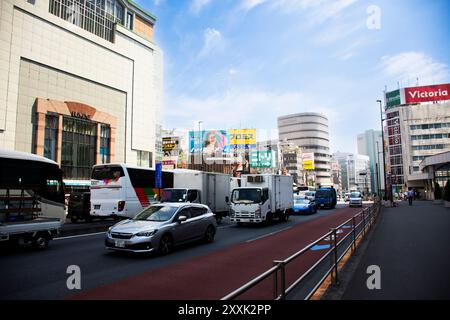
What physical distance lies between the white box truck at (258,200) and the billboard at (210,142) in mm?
54334

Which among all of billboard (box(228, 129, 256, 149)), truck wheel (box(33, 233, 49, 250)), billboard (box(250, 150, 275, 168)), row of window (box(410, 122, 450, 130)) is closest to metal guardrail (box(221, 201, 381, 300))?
truck wheel (box(33, 233, 49, 250))

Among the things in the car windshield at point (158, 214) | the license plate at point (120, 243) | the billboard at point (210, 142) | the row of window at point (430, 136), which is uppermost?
the row of window at point (430, 136)

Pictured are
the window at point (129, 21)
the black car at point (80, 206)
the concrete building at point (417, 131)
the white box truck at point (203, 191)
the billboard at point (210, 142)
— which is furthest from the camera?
the concrete building at point (417, 131)

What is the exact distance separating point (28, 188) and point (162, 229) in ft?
A: 21.7

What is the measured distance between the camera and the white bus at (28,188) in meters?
11.5

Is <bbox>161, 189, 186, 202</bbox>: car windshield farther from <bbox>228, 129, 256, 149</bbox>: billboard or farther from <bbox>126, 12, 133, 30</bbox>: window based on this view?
<bbox>228, 129, 256, 149</bbox>: billboard

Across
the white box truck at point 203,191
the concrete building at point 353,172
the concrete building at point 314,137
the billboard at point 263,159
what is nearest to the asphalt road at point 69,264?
the white box truck at point 203,191

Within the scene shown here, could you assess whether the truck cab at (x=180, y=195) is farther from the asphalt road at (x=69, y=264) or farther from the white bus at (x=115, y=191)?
the asphalt road at (x=69, y=264)

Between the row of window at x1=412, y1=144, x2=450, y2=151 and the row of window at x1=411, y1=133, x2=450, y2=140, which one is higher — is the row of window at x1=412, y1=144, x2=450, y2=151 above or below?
below

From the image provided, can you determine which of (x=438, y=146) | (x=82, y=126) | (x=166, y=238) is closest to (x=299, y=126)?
(x=438, y=146)

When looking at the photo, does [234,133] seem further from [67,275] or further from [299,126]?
[299,126]

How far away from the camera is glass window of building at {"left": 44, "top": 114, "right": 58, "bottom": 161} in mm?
35719

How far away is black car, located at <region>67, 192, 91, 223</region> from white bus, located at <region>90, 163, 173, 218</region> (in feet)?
10.6
